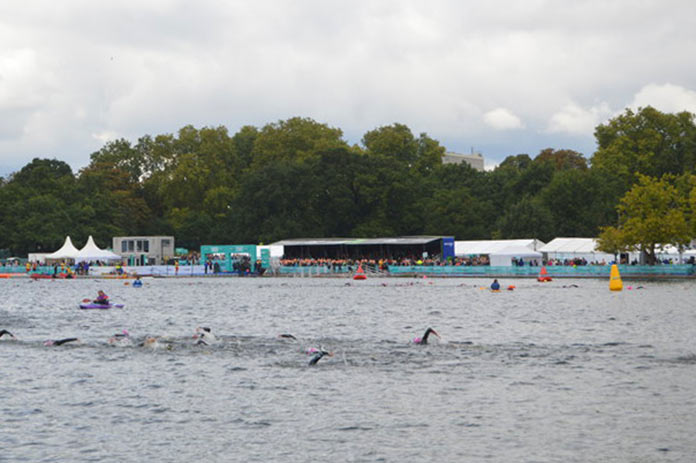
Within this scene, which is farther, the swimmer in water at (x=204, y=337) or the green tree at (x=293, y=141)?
the green tree at (x=293, y=141)

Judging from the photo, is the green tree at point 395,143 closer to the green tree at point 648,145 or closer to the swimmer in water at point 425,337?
the green tree at point 648,145

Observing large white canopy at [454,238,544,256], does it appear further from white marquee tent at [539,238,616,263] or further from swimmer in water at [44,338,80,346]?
swimmer in water at [44,338,80,346]

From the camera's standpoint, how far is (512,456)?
18.0 metres

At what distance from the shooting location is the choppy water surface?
19.0 metres

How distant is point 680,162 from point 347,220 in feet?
161

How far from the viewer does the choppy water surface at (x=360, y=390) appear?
62.2ft

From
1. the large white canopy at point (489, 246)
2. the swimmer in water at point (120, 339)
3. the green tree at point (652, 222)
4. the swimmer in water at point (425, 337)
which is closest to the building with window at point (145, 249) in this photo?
the large white canopy at point (489, 246)

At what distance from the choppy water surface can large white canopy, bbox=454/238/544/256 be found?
155 ft

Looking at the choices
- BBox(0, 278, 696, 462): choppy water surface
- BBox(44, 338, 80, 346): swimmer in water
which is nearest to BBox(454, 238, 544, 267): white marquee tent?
BBox(0, 278, 696, 462): choppy water surface

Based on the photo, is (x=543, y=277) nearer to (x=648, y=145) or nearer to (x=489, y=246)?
(x=489, y=246)

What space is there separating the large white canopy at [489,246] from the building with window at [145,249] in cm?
4268

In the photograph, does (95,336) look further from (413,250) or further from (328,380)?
(413,250)

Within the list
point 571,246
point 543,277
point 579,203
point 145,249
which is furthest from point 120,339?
point 579,203

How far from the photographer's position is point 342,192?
13038 cm
